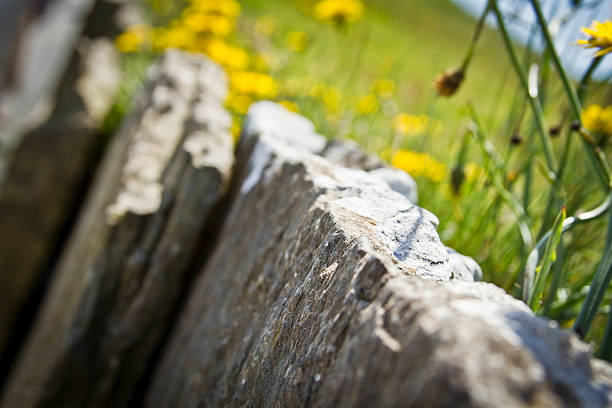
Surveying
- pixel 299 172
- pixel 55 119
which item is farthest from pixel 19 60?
pixel 299 172

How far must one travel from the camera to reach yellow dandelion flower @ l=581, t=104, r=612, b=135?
915 millimetres

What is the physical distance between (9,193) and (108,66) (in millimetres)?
1191

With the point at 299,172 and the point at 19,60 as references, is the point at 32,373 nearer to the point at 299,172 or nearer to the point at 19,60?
the point at 299,172

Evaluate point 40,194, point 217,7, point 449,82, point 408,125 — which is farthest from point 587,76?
point 40,194

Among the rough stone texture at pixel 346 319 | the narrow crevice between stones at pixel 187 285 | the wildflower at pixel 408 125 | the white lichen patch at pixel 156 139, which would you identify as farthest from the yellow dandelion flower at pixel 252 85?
the rough stone texture at pixel 346 319

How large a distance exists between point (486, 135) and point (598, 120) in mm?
240

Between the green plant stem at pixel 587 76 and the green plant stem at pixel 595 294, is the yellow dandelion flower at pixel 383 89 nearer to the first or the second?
the green plant stem at pixel 587 76

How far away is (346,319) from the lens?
523mm

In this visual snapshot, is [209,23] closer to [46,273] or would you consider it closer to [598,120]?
[46,273]

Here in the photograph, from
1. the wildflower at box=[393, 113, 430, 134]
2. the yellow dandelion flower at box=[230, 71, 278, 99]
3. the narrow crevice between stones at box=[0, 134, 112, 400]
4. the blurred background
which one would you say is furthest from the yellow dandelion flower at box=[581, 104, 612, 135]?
the narrow crevice between stones at box=[0, 134, 112, 400]

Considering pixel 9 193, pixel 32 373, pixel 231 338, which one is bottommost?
pixel 32 373

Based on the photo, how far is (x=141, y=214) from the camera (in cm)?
129

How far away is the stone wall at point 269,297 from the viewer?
0.38 meters

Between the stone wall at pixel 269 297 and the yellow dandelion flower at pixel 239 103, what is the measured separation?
27cm
